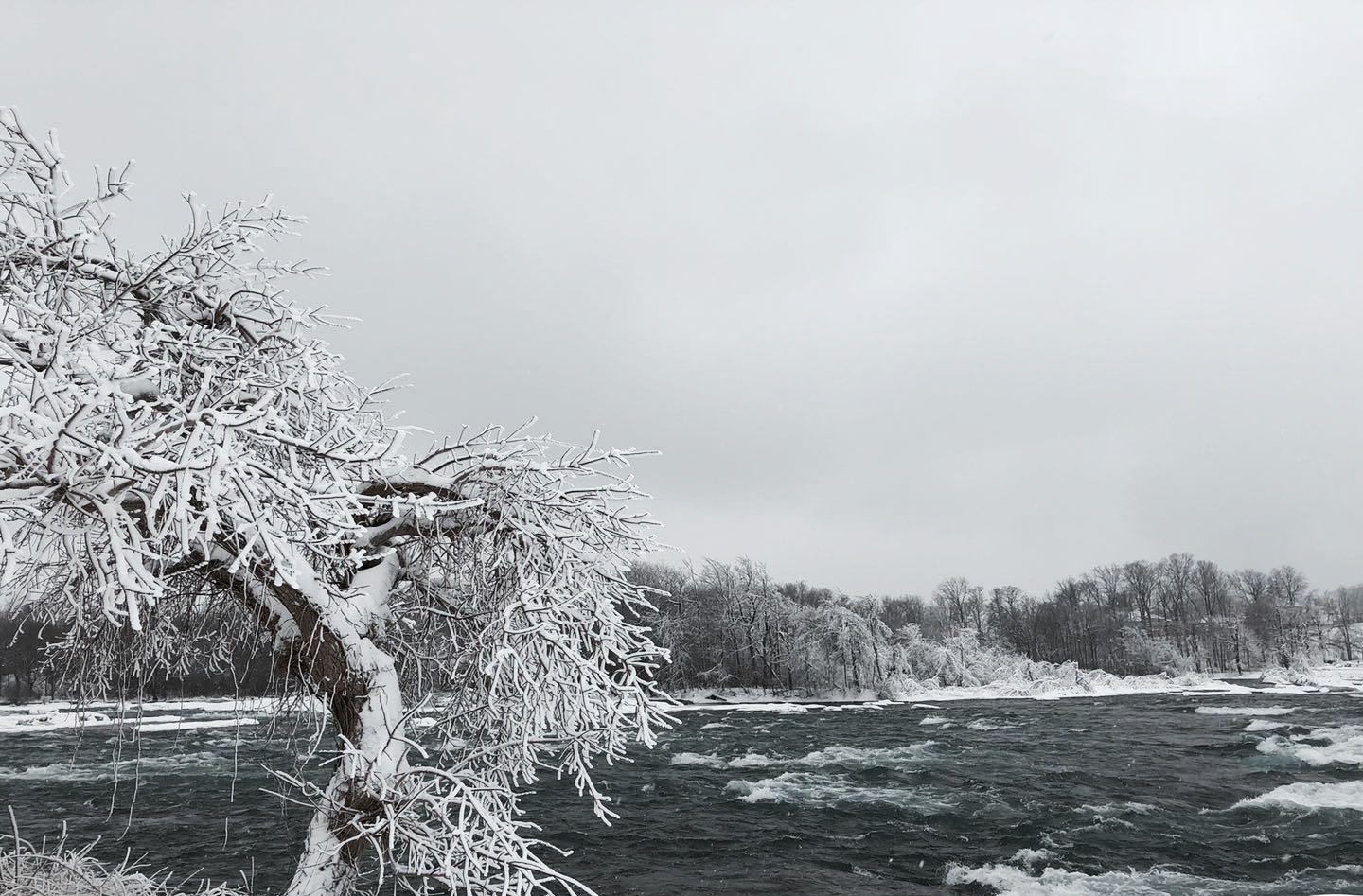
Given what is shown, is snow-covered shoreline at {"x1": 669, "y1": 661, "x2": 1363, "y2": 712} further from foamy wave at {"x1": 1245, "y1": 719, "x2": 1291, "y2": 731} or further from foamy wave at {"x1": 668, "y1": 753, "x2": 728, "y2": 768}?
foamy wave at {"x1": 668, "y1": 753, "x2": 728, "y2": 768}

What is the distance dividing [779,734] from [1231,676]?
51889 mm

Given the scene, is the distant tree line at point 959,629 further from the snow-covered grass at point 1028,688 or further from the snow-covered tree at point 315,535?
the snow-covered tree at point 315,535

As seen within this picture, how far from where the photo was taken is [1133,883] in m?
10.8

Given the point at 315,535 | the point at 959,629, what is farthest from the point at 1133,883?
the point at 959,629

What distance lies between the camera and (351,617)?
15.8 feet

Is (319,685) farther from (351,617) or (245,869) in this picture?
(245,869)

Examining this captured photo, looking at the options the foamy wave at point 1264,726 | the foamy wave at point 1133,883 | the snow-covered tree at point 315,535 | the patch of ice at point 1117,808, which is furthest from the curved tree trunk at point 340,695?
the foamy wave at point 1264,726

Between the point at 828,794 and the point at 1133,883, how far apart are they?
722 centimetres

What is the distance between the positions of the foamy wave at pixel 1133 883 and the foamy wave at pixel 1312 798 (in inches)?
180

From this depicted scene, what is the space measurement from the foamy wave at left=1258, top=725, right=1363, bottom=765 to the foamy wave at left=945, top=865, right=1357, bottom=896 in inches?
432

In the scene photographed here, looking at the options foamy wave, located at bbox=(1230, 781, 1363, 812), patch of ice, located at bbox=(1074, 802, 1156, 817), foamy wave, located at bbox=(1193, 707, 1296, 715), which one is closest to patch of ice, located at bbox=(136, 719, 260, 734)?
patch of ice, located at bbox=(1074, 802, 1156, 817)

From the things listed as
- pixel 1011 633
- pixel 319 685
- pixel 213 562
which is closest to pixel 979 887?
pixel 319 685

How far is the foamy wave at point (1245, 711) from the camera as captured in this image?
31484 mm

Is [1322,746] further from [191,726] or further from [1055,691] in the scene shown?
[191,726]
